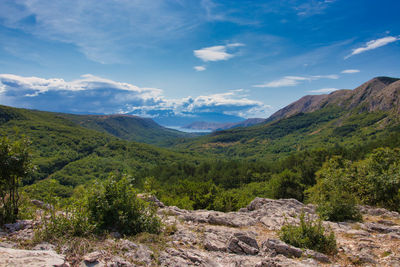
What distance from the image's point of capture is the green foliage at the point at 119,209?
349 inches

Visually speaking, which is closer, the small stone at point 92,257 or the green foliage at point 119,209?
the small stone at point 92,257

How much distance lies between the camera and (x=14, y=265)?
5.12 metres

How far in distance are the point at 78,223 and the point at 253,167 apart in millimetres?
106381

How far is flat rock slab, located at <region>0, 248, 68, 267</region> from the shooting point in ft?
17.2

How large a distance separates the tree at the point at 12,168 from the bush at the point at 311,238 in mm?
12713

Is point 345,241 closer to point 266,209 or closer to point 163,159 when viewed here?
point 266,209

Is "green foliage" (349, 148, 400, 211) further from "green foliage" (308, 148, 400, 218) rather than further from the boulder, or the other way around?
the boulder

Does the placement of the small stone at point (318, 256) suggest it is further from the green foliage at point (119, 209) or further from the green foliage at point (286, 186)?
the green foliage at point (286, 186)

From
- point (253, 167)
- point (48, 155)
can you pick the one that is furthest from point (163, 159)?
point (253, 167)

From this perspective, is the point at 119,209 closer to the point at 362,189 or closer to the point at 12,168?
the point at 12,168

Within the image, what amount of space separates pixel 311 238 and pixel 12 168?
14.0 metres

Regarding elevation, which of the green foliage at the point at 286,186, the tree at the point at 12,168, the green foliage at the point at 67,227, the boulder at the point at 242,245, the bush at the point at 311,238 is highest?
the tree at the point at 12,168

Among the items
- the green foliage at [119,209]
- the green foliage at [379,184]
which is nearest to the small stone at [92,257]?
the green foliage at [119,209]

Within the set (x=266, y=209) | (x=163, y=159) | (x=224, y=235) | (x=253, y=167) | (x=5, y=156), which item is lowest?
(x=163, y=159)
